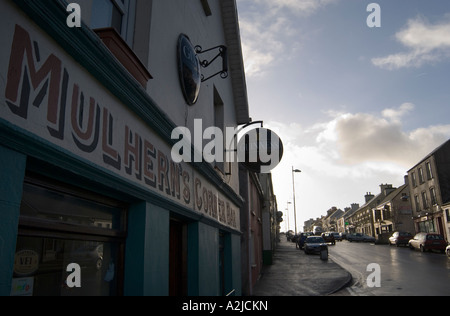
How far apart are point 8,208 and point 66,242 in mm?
876

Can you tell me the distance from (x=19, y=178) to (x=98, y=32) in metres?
1.83

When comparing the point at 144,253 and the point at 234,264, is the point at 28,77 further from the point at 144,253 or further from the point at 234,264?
the point at 234,264

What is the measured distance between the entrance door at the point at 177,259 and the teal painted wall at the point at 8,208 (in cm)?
340

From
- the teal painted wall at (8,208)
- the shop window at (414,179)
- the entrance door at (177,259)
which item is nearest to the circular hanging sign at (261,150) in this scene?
the entrance door at (177,259)

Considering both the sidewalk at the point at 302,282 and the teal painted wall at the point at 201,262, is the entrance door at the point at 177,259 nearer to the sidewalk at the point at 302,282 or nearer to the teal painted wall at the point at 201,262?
the teal painted wall at the point at 201,262

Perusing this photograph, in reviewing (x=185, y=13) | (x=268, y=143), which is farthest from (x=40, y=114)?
(x=268, y=143)

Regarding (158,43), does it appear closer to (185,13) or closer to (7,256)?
(185,13)

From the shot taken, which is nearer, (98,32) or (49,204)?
(49,204)

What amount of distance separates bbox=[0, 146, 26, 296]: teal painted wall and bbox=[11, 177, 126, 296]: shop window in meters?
0.26

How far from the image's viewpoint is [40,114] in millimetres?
2285

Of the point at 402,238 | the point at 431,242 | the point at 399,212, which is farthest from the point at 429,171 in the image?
the point at 431,242

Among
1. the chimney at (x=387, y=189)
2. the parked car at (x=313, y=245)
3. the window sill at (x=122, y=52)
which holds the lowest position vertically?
the parked car at (x=313, y=245)

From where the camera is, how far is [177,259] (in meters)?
5.51

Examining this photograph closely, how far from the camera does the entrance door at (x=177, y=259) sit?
5355mm
